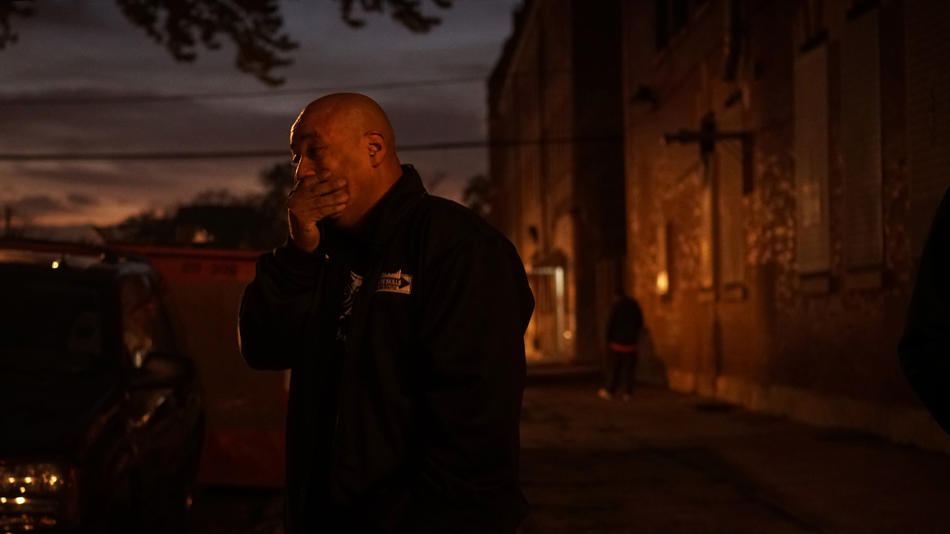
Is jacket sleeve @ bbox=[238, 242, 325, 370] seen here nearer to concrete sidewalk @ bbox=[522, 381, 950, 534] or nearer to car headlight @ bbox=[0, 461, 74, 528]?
car headlight @ bbox=[0, 461, 74, 528]

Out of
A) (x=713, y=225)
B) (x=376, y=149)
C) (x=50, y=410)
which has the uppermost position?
(x=713, y=225)

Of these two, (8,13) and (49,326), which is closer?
(49,326)

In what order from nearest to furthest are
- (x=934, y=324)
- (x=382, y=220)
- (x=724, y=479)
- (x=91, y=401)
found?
(x=934, y=324)
(x=382, y=220)
(x=91, y=401)
(x=724, y=479)

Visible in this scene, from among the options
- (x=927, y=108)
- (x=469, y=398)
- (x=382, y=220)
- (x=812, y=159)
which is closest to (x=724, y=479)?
(x=927, y=108)

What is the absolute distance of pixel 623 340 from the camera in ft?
72.4

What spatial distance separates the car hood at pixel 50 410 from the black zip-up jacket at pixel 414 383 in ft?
10.8

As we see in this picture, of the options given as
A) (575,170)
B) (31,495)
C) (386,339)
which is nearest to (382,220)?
(386,339)

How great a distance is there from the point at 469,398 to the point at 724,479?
8.99m

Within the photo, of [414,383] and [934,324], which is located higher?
[934,324]

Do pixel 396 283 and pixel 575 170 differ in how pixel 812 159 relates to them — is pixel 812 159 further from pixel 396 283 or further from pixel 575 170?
pixel 575 170

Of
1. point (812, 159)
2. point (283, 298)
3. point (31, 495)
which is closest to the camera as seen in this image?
point (283, 298)

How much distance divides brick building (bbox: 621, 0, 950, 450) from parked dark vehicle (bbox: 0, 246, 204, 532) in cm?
752

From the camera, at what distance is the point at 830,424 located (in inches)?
626

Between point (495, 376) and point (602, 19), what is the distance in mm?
36311
